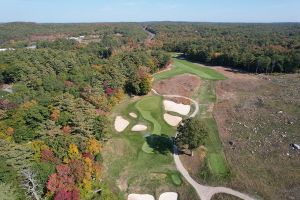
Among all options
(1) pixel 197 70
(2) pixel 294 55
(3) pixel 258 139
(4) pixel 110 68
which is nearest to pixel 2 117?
(4) pixel 110 68

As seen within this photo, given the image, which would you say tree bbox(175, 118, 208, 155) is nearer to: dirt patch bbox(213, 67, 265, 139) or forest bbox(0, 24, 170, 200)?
dirt patch bbox(213, 67, 265, 139)

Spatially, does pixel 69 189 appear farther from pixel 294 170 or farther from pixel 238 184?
pixel 294 170

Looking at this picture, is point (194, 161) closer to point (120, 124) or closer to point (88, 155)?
point (88, 155)

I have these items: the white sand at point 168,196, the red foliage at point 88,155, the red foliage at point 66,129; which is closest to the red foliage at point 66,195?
the red foliage at point 88,155

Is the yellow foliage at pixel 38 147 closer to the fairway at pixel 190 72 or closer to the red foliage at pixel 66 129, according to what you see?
the red foliage at pixel 66 129

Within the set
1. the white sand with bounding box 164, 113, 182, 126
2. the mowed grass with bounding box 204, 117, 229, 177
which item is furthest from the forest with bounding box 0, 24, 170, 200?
the mowed grass with bounding box 204, 117, 229, 177

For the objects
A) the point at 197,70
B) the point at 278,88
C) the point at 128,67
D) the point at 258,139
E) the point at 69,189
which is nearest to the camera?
the point at 69,189

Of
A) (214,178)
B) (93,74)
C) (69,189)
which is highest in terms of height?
(93,74)
